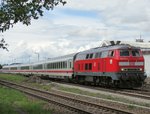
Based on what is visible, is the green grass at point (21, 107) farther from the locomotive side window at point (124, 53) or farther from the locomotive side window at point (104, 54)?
the locomotive side window at point (104, 54)

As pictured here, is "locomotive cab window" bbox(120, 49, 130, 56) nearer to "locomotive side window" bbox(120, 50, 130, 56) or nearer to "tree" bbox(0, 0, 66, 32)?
"locomotive side window" bbox(120, 50, 130, 56)

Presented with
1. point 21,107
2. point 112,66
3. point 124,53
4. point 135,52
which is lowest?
point 21,107

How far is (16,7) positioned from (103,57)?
18865mm

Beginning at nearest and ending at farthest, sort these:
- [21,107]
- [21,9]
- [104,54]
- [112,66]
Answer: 1. [21,9]
2. [21,107]
3. [112,66]
4. [104,54]

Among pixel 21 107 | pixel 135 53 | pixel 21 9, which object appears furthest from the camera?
pixel 135 53

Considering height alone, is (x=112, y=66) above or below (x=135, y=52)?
below

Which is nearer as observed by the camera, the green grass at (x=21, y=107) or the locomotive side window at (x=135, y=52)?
the green grass at (x=21, y=107)

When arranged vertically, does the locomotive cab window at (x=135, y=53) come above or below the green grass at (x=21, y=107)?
above

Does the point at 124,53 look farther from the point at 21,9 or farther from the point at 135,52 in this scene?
the point at 21,9

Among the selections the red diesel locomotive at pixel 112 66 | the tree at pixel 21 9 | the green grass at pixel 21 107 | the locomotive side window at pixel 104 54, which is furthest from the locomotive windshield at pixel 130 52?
the tree at pixel 21 9

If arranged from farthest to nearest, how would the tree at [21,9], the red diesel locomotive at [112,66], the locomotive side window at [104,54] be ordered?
the locomotive side window at [104,54] → the red diesel locomotive at [112,66] → the tree at [21,9]

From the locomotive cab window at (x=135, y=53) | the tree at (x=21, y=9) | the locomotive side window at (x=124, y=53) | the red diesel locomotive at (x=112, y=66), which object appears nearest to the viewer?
the tree at (x=21, y=9)

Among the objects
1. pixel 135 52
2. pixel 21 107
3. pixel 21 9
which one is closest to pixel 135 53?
pixel 135 52

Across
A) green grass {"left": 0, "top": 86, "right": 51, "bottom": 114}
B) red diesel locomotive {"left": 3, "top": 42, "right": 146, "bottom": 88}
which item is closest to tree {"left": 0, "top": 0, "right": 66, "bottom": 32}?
green grass {"left": 0, "top": 86, "right": 51, "bottom": 114}
